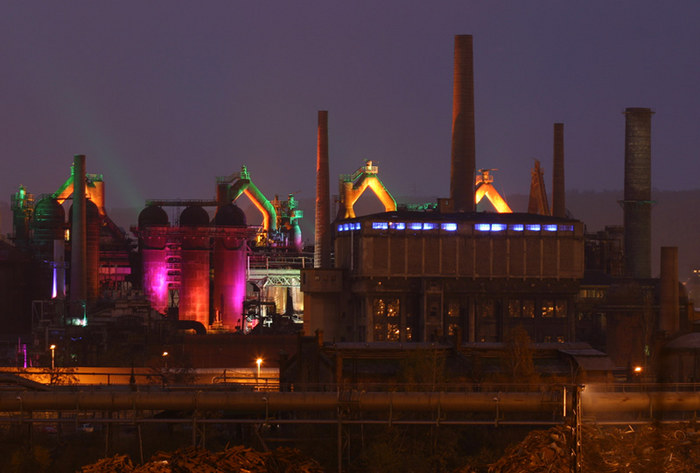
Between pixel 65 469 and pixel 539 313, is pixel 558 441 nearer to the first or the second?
pixel 65 469

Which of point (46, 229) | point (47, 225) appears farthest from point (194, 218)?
point (46, 229)

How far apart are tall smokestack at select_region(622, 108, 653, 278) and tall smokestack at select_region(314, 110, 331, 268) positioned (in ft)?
88.2

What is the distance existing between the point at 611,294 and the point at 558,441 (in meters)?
54.4

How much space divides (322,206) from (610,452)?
2941 inches

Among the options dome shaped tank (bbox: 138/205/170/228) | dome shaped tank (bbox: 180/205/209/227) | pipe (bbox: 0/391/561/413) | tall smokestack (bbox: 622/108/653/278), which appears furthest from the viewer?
dome shaped tank (bbox: 138/205/170/228)

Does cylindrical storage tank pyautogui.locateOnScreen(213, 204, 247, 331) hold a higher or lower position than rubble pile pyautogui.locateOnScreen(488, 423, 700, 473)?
higher

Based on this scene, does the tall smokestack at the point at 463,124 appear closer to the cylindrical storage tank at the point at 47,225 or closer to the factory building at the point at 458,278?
the factory building at the point at 458,278

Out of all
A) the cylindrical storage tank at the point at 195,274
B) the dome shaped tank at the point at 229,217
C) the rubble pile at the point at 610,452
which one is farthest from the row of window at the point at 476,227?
the rubble pile at the point at 610,452

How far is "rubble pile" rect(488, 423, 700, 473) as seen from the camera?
26.7 meters

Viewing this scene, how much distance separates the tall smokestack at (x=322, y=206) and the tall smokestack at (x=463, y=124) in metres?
12.5

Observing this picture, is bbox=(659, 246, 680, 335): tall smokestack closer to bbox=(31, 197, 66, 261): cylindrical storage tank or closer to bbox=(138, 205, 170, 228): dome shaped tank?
bbox=(138, 205, 170, 228): dome shaped tank

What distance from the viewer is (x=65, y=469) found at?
131 ft

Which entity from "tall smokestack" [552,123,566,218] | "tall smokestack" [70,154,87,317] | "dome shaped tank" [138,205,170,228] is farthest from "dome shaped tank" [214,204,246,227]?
"tall smokestack" [552,123,566,218]

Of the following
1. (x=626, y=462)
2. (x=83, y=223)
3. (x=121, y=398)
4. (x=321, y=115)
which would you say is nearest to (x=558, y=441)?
(x=626, y=462)
